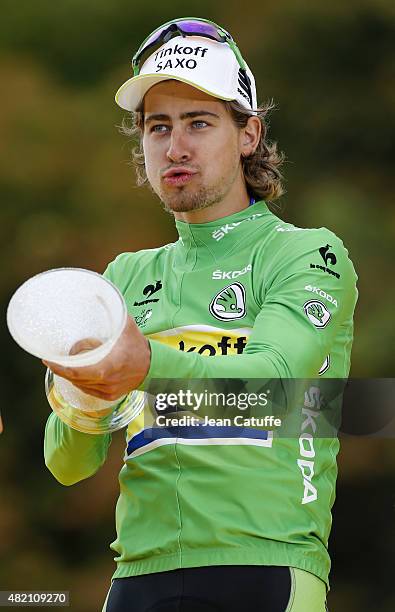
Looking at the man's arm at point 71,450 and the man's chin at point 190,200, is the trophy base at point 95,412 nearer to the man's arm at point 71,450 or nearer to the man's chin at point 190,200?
the man's arm at point 71,450

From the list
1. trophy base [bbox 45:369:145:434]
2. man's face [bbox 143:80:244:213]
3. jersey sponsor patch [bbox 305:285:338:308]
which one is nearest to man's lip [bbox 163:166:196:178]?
man's face [bbox 143:80:244:213]

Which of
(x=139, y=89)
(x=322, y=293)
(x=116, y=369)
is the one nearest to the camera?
(x=116, y=369)

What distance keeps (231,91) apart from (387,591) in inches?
179

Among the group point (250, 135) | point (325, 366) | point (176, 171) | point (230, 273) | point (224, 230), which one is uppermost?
point (250, 135)

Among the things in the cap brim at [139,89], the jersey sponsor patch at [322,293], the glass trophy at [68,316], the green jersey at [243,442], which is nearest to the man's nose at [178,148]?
the cap brim at [139,89]

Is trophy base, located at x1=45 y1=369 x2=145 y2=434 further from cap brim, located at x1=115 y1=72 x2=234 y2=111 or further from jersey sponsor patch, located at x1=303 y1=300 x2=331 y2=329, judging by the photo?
cap brim, located at x1=115 y1=72 x2=234 y2=111

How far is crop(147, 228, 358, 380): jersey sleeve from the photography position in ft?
7.72

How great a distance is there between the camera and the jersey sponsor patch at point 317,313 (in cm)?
259

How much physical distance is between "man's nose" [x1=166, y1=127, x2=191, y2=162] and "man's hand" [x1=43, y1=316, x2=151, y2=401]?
0.80 metres

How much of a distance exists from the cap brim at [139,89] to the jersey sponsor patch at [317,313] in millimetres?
602

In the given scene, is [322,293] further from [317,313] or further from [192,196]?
[192,196]

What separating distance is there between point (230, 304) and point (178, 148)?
397 millimetres

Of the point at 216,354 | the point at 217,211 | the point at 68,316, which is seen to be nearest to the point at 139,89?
the point at 217,211

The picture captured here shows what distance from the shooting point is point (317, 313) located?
2.61m
